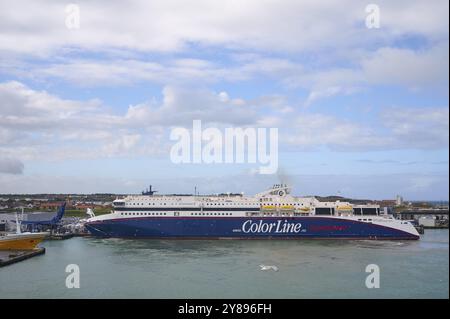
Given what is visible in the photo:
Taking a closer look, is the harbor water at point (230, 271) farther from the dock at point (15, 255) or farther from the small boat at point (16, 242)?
the small boat at point (16, 242)

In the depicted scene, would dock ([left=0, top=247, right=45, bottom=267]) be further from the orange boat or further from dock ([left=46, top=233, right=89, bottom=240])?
dock ([left=46, top=233, right=89, bottom=240])

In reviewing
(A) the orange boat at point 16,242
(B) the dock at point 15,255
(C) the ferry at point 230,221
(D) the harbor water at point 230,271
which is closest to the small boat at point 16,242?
(A) the orange boat at point 16,242

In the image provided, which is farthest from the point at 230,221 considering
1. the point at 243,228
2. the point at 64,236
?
the point at 64,236

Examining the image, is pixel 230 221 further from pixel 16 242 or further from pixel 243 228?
pixel 16 242

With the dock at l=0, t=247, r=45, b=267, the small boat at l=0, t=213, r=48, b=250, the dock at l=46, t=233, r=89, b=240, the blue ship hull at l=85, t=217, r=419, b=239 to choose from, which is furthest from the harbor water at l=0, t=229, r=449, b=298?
the dock at l=46, t=233, r=89, b=240

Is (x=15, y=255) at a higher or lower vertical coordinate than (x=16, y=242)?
lower

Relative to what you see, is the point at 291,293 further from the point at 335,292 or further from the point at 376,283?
the point at 376,283
